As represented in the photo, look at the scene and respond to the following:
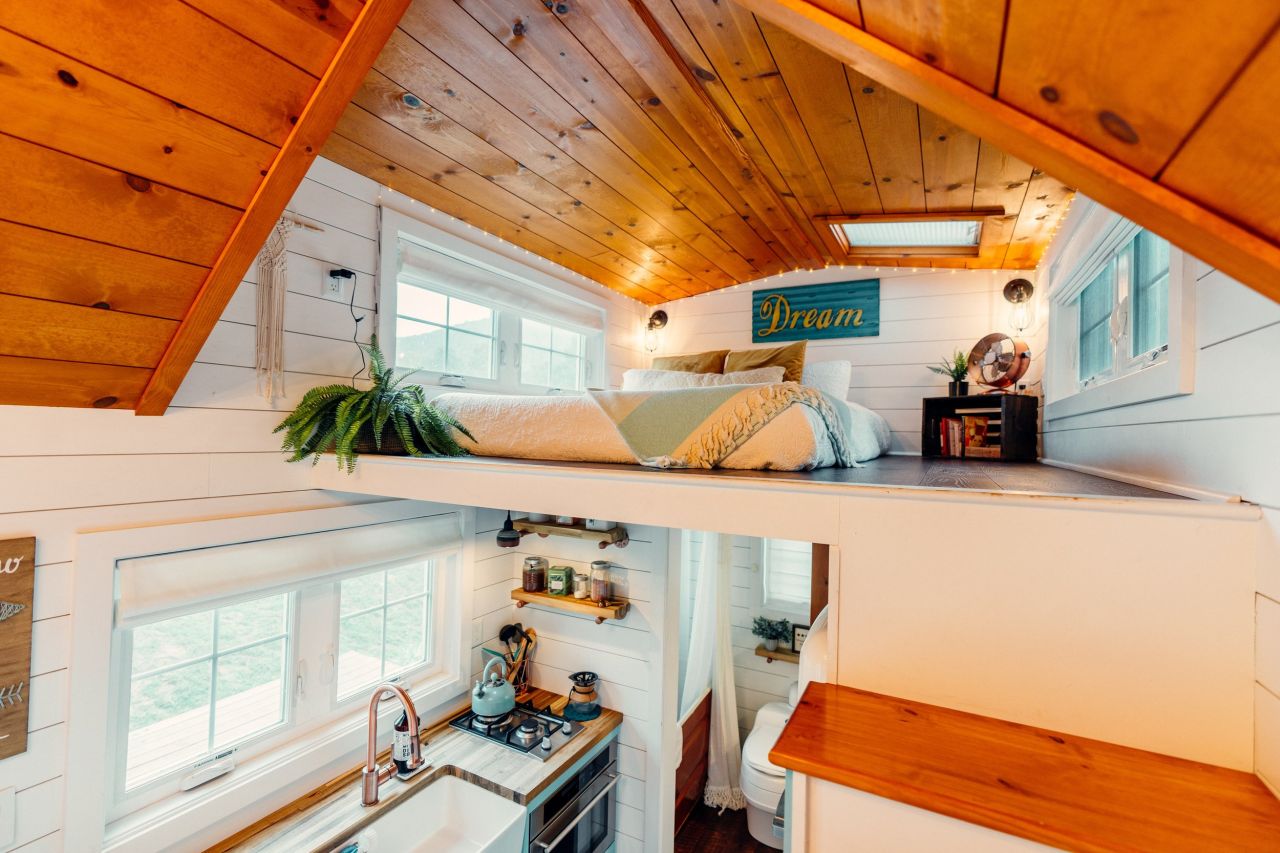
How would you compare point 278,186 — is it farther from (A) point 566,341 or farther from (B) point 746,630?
(B) point 746,630

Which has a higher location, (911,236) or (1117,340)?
(911,236)

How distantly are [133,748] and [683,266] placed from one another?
3.02m

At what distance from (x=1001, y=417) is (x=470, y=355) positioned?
8.05 feet

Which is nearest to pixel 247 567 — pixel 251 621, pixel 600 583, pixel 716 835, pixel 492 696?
pixel 251 621

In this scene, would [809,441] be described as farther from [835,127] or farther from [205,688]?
[205,688]

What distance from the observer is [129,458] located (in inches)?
56.4

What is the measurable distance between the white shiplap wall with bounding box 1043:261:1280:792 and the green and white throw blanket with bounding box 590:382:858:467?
686mm

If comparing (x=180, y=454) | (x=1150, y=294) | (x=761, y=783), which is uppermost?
(x=1150, y=294)

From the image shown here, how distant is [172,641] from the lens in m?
1.60

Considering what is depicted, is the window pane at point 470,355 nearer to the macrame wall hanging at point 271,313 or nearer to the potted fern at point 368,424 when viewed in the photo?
the potted fern at point 368,424

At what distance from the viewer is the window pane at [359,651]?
202 centimetres

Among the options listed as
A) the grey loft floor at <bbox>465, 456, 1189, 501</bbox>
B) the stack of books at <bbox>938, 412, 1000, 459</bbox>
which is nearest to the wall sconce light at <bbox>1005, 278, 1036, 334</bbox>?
the stack of books at <bbox>938, 412, 1000, 459</bbox>

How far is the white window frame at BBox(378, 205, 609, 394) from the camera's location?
2.08 meters

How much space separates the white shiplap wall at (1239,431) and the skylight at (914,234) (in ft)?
5.51
